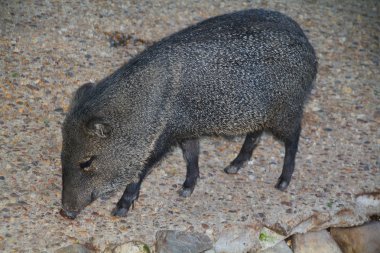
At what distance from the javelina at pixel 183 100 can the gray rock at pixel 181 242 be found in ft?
1.04

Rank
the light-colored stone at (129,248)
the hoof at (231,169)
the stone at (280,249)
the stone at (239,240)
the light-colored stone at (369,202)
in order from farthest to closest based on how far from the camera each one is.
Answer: the hoof at (231,169)
the light-colored stone at (369,202)
the stone at (280,249)
the stone at (239,240)
the light-colored stone at (129,248)

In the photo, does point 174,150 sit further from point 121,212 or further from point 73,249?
point 73,249

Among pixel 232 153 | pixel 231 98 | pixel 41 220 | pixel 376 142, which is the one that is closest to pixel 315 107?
pixel 376 142

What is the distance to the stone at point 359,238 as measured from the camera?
425 cm

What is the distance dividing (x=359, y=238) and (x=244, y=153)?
0.92 m

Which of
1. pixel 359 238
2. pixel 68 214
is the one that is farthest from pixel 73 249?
pixel 359 238

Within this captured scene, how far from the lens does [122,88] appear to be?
3848 mm

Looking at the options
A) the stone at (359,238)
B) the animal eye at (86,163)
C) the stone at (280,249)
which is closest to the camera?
the animal eye at (86,163)

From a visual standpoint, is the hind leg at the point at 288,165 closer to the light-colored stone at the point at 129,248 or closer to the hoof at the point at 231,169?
the hoof at the point at 231,169

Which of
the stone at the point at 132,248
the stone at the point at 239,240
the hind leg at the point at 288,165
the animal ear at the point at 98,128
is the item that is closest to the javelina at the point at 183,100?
the animal ear at the point at 98,128

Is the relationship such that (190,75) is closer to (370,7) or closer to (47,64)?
(47,64)

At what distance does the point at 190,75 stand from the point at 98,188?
32.6 inches

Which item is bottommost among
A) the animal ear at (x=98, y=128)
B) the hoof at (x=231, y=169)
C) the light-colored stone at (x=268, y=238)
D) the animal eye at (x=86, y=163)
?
the light-colored stone at (x=268, y=238)

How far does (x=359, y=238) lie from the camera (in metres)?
4.28
